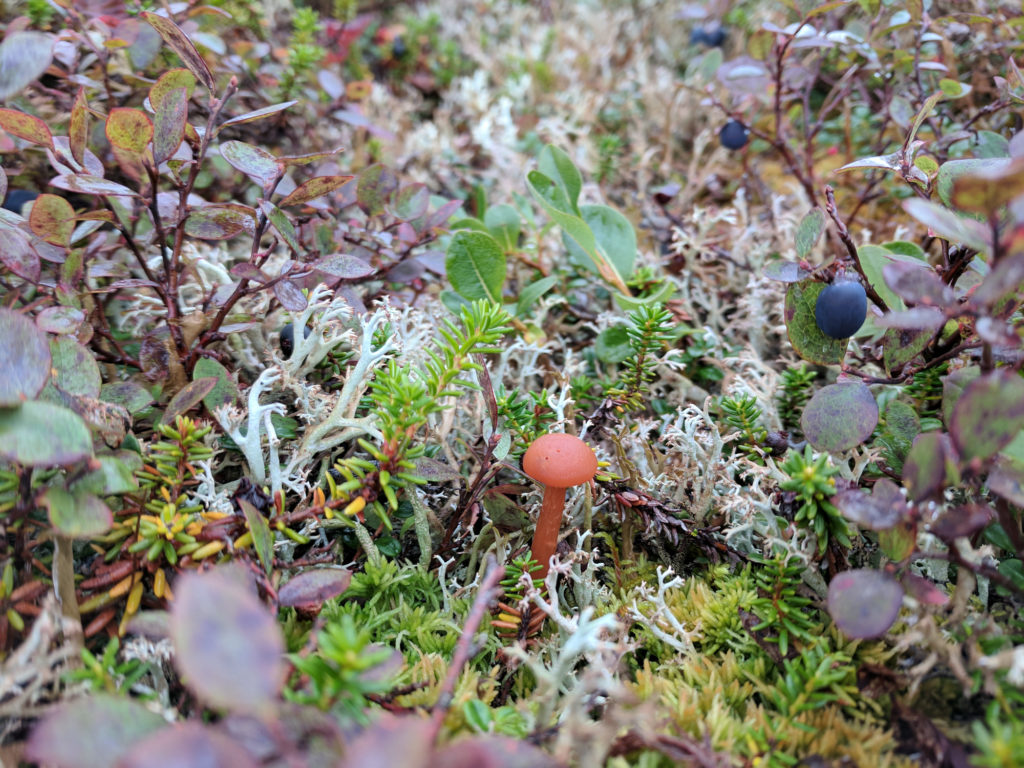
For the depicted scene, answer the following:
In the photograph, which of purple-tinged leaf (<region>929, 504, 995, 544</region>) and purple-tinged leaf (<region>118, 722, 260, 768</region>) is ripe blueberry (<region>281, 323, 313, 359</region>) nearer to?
purple-tinged leaf (<region>118, 722, 260, 768</region>)

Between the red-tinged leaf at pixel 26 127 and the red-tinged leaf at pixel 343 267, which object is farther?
the red-tinged leaf at pixel 343 267

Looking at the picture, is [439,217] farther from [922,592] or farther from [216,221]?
[922,592]

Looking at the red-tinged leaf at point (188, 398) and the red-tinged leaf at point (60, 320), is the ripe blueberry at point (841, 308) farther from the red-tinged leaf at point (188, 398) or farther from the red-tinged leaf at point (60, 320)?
the red-tinged leaf at point (60, 320)

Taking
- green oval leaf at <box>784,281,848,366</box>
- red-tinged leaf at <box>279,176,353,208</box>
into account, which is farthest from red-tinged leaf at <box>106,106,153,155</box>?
green oval leaf at <box>784,281,848,366</box>

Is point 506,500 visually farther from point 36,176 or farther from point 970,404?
point 36,176

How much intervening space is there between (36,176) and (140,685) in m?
1.32

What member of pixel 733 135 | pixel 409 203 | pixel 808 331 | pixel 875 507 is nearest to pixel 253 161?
pixel 409 203

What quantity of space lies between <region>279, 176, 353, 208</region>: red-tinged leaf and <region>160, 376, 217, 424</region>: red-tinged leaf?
0.33m

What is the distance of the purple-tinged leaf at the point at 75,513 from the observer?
87 cm

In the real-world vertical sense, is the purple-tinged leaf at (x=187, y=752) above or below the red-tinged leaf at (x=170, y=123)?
below

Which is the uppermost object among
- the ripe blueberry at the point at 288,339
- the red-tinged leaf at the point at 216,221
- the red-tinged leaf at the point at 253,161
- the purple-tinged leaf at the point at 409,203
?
the red-tinged leaf at the point at 253,161

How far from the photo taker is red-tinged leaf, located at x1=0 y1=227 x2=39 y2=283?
113 cm

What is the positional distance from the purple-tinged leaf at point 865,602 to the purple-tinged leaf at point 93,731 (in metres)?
0.81

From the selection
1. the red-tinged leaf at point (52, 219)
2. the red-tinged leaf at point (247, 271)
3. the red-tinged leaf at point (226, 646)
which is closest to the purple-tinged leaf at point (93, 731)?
the red-tinged leaf at point (226, 646)
